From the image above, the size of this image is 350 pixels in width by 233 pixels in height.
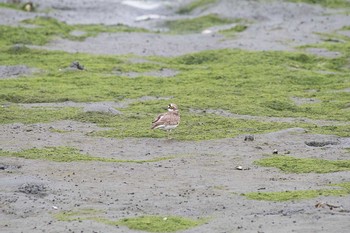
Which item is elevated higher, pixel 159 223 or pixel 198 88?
pixel 159 223

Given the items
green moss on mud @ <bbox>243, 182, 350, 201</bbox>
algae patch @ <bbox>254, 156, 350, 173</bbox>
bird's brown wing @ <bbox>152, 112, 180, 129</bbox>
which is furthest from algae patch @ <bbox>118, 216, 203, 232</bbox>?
bird's brown wing @ <bbox>152, 112, 180, 129</bbox>

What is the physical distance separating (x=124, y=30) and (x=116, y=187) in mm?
25129

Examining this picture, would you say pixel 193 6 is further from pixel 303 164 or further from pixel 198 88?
pixel 303 164

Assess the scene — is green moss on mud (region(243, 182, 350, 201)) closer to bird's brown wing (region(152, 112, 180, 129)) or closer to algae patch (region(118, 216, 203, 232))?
algae patch (region(118, 216, 203, 232))

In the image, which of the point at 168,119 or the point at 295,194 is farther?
the point at 168,119

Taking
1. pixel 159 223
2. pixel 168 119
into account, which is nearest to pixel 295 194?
pixel 159 223

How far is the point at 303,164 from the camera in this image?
766 inches

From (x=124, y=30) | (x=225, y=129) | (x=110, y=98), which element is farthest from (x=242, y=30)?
(x=225, y=129)

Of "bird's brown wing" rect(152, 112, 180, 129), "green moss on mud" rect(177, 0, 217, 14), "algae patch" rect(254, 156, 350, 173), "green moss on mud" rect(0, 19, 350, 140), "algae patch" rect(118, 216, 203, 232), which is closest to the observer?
"algae patch" rect(118, 216, 203, 232)

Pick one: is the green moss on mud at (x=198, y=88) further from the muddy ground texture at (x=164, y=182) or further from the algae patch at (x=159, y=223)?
the algae patch at (x=159, y=223)

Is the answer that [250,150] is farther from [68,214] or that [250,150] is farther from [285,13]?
[285,13]

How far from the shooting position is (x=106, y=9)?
50156 millimetres

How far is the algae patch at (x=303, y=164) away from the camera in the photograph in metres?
19.1

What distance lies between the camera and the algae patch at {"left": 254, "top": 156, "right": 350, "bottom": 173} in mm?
19078
